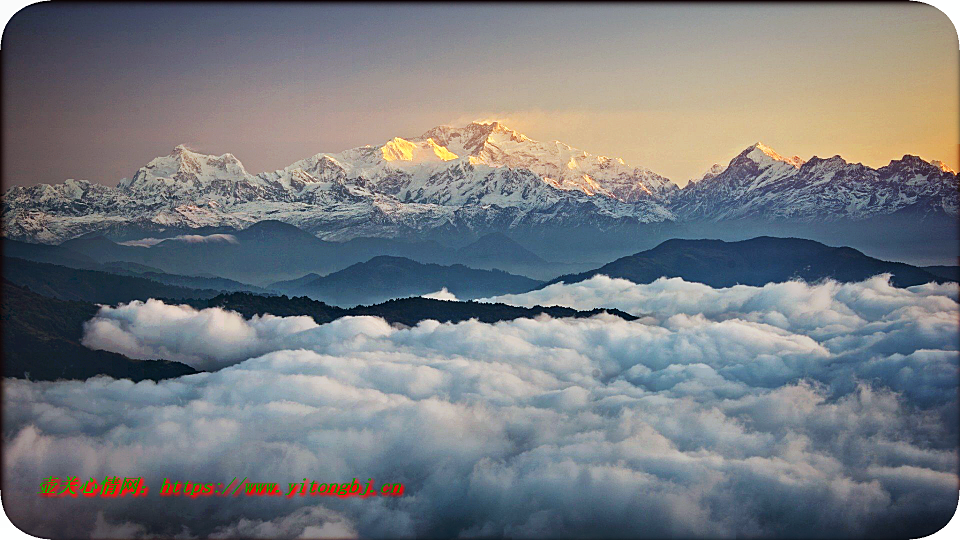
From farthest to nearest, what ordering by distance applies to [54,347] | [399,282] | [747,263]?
[399,282] < [747,263] < [54,347]

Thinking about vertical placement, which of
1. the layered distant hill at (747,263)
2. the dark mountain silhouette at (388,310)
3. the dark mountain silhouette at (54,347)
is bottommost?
the dark mountain silhouette at (54,347)

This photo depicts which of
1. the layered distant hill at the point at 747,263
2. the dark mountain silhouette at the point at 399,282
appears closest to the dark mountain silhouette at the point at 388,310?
the layered distant hill at the point at 747,263

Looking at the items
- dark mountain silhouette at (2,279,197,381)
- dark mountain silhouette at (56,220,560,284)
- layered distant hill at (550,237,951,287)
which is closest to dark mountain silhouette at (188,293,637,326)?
dark mountain silhouette at (2,279,197,381)

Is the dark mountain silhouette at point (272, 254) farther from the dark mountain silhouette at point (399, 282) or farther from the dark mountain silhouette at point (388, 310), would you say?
the dark mountain silhouette at point (388, 310)

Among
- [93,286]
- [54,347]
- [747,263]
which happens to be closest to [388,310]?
[93,286]

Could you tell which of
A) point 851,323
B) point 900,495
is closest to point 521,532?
point 900,495

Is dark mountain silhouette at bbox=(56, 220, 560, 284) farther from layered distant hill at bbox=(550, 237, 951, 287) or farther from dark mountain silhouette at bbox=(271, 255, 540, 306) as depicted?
layered distant hill at bbox=(550, 237, 951, 287)

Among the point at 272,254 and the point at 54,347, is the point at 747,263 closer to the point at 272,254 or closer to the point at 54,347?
the point at 272,254
